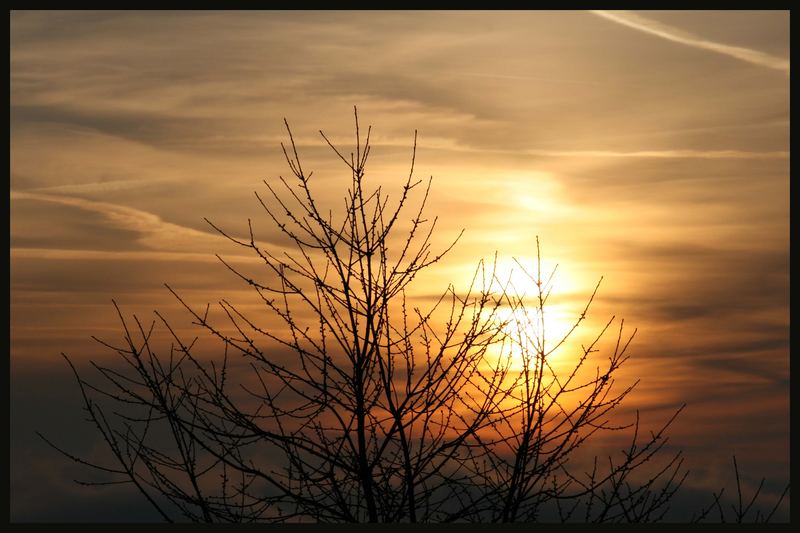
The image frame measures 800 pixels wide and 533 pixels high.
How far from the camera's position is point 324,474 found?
7.39 meters

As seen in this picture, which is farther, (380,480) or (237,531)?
(380,480)

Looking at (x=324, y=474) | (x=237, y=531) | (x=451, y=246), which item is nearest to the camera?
(x=237, y=531)

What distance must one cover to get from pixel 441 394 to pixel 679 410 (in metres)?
1.92

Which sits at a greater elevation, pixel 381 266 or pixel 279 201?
pixel 279 201

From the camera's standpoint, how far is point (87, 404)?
7883mm

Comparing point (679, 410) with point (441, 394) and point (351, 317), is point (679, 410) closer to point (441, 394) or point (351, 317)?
point (441, 394)

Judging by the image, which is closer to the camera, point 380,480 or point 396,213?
point 380,480

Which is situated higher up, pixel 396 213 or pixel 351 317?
pixel 396 213

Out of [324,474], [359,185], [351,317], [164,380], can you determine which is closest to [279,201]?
[359,185]

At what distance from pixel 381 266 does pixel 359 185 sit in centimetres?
69

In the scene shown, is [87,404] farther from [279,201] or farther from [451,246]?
[451,246]

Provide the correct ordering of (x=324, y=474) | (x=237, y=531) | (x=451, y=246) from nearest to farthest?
(x=237, y=531)
(x=324, y=474)
(x=451, y=246)

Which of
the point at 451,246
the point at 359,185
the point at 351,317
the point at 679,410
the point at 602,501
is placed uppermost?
the point at 359,185

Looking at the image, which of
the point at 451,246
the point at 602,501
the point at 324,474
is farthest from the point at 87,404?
the point at 602,501
